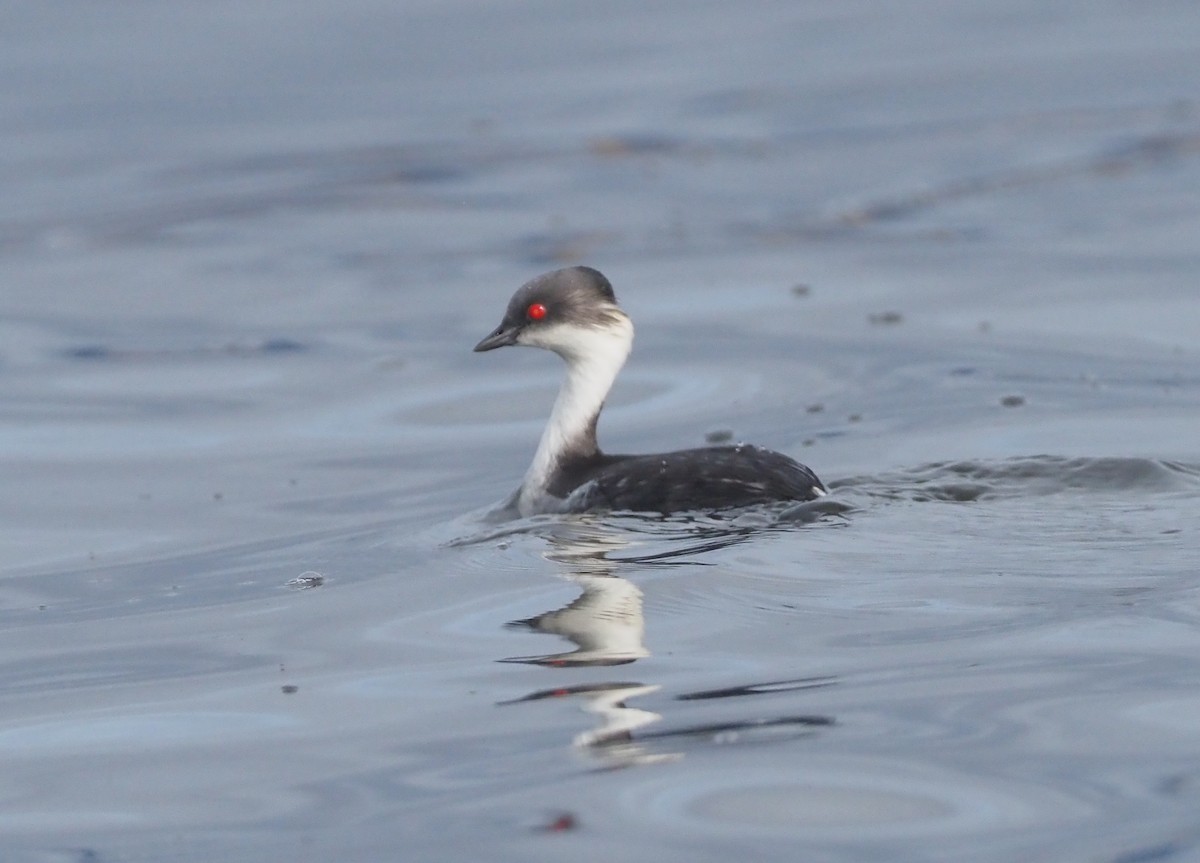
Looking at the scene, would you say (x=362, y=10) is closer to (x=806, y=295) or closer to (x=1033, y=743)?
(x=806, y=295)

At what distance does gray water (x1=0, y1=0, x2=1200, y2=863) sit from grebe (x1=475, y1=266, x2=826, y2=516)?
0.25 meters

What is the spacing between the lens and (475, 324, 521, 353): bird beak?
9.54 m

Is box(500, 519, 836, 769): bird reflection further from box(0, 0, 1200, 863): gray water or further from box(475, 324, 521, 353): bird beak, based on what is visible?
box(475, 324, 521, 353): bird beak

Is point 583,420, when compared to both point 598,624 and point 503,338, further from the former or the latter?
point 598,624

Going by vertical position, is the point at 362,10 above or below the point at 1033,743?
above

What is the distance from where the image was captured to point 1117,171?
63.0 ft

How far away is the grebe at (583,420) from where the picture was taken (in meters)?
8.75

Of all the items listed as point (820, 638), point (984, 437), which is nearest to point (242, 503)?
point (984, 437)

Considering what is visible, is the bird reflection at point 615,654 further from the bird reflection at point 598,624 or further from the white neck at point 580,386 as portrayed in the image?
the white neck at point 580,386

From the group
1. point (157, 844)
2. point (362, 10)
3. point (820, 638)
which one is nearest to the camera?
point (157, 844)

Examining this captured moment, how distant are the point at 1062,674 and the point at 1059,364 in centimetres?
675

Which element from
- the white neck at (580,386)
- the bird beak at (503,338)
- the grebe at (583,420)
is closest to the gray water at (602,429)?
the grebe at (583,420)

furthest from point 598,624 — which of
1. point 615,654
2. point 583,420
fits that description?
point 583,420

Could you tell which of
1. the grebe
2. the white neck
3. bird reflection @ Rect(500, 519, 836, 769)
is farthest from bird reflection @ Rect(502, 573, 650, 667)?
the white neck
